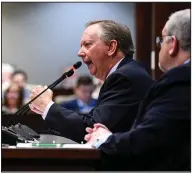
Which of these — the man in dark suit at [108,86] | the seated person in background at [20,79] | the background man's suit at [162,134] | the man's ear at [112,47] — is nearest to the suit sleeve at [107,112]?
the man in dark suit at [108,86]

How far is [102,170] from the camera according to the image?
67.2 inches

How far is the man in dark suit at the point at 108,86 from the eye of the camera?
6.63 ft

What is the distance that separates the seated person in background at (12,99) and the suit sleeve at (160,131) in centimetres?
246

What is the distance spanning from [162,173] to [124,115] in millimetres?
387

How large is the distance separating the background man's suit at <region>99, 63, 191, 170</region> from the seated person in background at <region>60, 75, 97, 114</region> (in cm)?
231

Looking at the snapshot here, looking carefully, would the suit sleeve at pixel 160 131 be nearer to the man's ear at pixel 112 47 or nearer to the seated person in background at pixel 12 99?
the man's ear at pixel 112 47

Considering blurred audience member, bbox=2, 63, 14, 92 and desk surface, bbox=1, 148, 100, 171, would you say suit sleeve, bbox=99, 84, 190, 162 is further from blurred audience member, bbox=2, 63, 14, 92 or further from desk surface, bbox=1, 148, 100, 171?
blurred audience member, bbox=2, 63, 14, 92

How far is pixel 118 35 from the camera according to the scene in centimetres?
227

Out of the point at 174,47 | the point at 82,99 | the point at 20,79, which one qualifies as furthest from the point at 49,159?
the point at 20,79

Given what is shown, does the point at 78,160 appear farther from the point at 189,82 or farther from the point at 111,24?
the point at 111,24

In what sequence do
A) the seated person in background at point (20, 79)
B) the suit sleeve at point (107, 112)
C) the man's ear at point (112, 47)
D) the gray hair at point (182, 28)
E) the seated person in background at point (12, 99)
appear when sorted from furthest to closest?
the seated person in background at point (20, 79) < the seated person in background at point (12, 99) < the man's ear at point (112, 47) < the suit sleeve at point (107, 112) < the gray hair at point (182, 28)

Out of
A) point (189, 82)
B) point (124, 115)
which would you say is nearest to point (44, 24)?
point (124, 115)

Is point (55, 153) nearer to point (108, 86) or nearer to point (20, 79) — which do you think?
point (108, 86)

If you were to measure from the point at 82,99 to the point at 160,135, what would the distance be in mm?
2659
